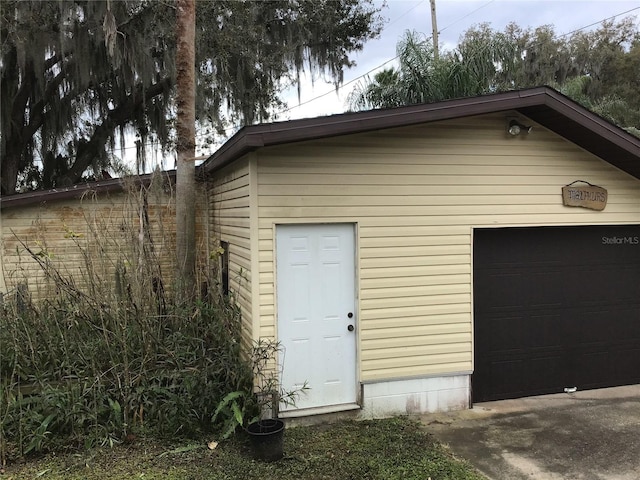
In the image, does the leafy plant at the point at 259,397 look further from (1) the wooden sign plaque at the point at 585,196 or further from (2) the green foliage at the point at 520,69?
(2) the green foliage at the point at 520,69

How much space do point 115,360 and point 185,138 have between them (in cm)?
330

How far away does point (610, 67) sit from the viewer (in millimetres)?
25203

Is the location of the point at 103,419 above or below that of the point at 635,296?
below

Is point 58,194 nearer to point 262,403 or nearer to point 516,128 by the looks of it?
point 262,403

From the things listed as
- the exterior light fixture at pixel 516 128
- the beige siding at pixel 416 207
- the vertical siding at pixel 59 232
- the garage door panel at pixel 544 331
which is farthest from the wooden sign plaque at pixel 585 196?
the vertical siding at pixel 59 232

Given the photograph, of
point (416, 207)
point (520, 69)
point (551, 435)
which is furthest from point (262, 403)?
point (520, 69)

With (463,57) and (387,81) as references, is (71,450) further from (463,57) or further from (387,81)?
(387,81)

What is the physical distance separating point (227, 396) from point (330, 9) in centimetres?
1162

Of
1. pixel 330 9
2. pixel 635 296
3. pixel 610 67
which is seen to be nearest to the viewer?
pixel 635 296

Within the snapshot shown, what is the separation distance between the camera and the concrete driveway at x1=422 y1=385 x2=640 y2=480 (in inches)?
173

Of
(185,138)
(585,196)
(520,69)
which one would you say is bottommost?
(585,196)

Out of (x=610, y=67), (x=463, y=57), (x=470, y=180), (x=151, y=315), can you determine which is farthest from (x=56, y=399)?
(x=610, y=67)

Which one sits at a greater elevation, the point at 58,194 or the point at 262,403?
the point at 58,194

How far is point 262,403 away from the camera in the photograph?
494cm
